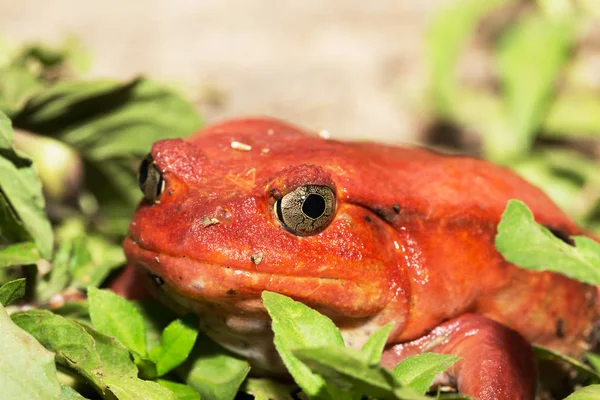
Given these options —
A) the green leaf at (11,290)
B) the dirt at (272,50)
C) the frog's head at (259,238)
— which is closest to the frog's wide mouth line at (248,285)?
the frog's head at (259,238)

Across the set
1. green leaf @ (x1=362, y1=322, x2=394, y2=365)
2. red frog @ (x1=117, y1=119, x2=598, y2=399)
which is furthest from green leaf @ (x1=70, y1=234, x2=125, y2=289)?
green leaf @ (x1=362, y1=322, x2=394, y2=365)

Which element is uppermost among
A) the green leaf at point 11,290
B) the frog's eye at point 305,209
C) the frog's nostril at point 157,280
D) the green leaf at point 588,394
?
the frog's eye at point 305,209

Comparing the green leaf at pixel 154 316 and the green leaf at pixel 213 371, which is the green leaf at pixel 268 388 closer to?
the green leaf at pixel 213 371

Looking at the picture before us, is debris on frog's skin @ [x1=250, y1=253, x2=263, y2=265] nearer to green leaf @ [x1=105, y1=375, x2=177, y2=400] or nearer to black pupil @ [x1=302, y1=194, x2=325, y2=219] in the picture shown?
black pupil @ [x1=302, y1=194, x2=325, y2=219]

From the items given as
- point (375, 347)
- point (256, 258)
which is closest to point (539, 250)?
point (375, 347)

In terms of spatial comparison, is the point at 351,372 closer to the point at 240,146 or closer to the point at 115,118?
the point at 240,146

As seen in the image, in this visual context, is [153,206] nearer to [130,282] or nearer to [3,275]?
[130,282]
